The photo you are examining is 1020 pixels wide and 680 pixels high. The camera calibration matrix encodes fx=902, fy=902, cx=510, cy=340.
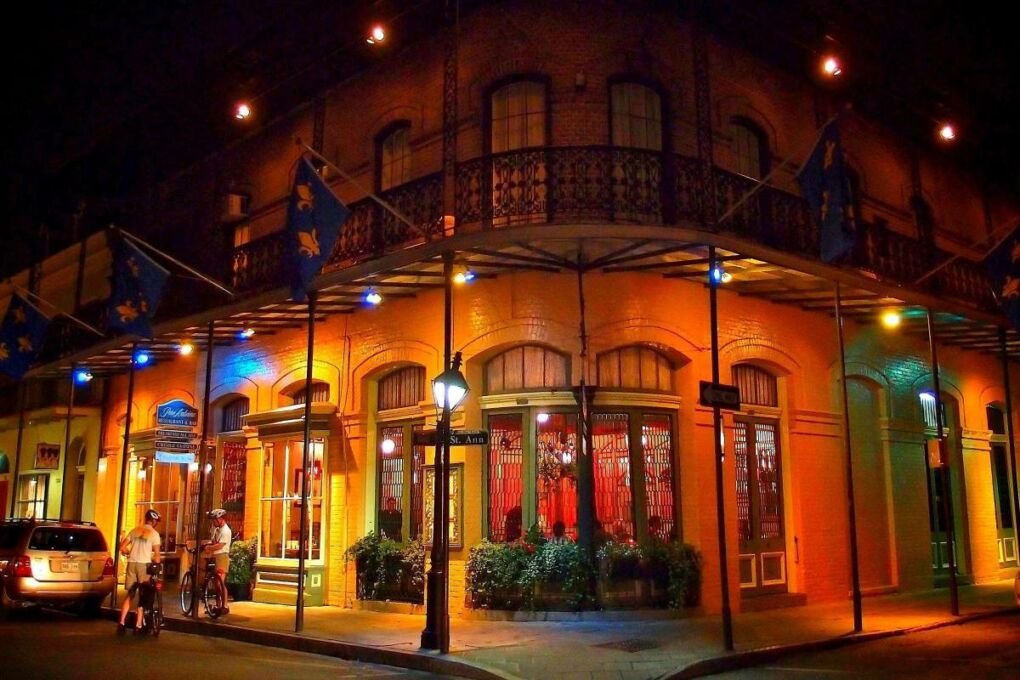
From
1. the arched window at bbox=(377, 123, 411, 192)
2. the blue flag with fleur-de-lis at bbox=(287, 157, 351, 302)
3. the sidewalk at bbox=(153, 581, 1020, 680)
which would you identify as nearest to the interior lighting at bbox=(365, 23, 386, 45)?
the arched window at bbox=(377, 123, 411, 192)

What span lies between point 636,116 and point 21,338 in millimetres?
13401

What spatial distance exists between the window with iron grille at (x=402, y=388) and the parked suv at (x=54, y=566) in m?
5.35

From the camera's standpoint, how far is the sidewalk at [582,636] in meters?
9.62

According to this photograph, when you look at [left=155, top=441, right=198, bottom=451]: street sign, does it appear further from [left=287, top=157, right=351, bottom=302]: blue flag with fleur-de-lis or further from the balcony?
[left=287, top=157, right=351, bottom=302]: blue flag with fleur-de-lis

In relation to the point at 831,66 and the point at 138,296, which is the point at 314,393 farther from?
the point at 831,66

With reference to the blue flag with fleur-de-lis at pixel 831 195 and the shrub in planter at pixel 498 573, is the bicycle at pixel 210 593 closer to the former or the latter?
the shrub in planter at pixel 498 573

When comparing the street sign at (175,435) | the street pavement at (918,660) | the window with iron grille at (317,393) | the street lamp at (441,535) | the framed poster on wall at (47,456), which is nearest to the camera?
the street pavement at (918,660)

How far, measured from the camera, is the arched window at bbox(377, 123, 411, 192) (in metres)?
15.6

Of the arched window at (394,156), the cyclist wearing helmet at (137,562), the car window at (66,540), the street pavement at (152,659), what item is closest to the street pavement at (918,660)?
the street pavement at (152,659)

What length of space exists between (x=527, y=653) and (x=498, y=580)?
246cm

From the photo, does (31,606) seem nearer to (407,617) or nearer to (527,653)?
(407,617)

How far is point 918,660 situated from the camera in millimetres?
9977

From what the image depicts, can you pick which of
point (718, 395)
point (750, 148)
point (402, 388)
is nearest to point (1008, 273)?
point (750, 148)

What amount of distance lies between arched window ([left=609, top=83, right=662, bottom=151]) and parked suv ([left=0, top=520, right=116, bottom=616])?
11.0 metres
